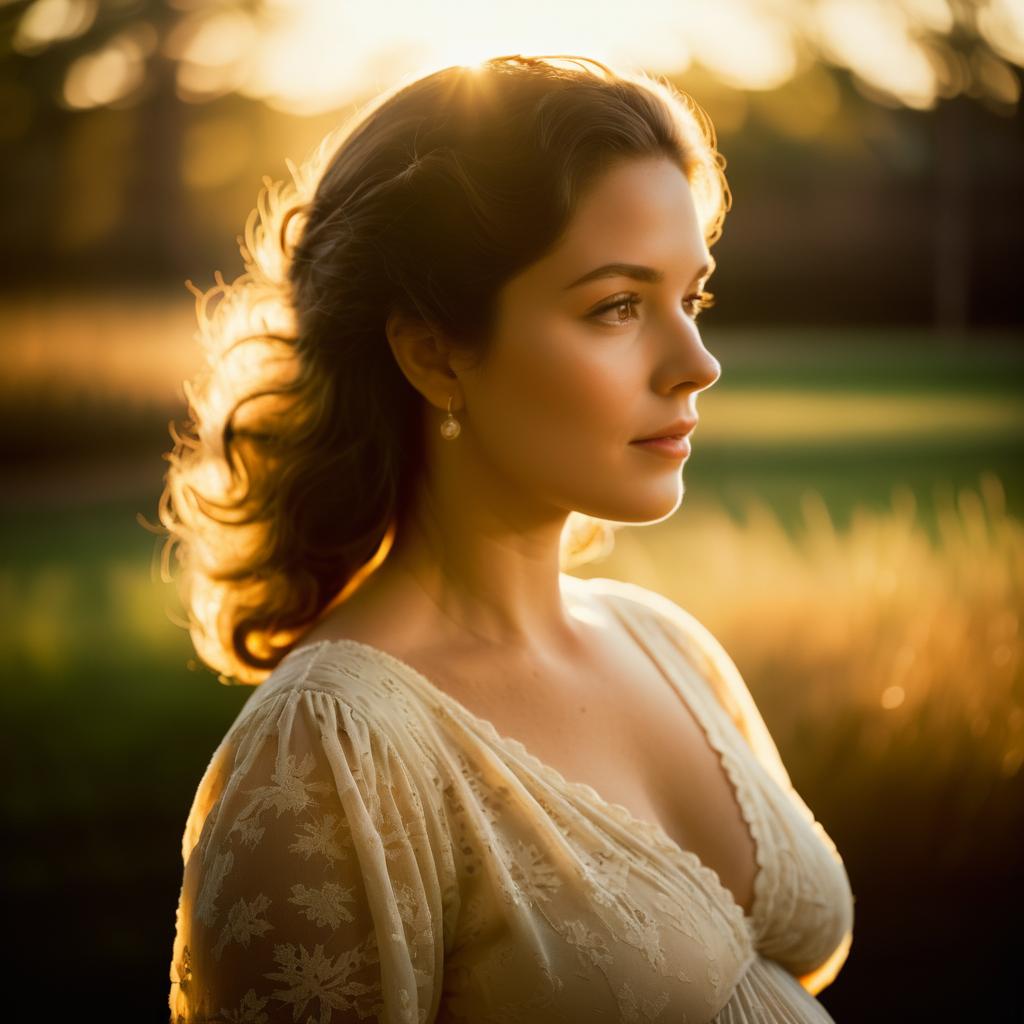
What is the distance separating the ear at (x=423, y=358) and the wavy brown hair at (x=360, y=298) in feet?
0.08

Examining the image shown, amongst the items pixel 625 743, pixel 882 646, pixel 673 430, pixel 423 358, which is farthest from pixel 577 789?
pixel 882 646

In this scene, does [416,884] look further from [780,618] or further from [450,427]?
[780,618]

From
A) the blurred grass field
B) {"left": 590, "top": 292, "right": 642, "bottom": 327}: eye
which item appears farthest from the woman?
the blurred grass field

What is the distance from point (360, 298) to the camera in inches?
60.4

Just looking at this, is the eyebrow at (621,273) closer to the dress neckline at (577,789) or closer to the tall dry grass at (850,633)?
the dress neckline at (577,789)

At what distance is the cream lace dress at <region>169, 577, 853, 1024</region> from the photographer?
1.21 m

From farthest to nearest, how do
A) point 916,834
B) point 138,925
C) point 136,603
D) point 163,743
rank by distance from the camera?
point 136,603 < point 163,743 < point 916,834 < point 138,925

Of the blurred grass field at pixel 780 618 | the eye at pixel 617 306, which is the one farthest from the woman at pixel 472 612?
the blurred grass field at pixel 780 618

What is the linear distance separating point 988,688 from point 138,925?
258cm

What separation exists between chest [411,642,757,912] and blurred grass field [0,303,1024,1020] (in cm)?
179

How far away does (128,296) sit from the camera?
197 inches

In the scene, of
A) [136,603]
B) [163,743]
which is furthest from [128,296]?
[163,743]

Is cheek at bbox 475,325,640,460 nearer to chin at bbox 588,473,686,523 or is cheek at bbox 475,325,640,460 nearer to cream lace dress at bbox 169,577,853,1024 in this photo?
chin at bbox 588,473,686,523

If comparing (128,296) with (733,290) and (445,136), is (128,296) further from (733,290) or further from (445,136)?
(445,136)
